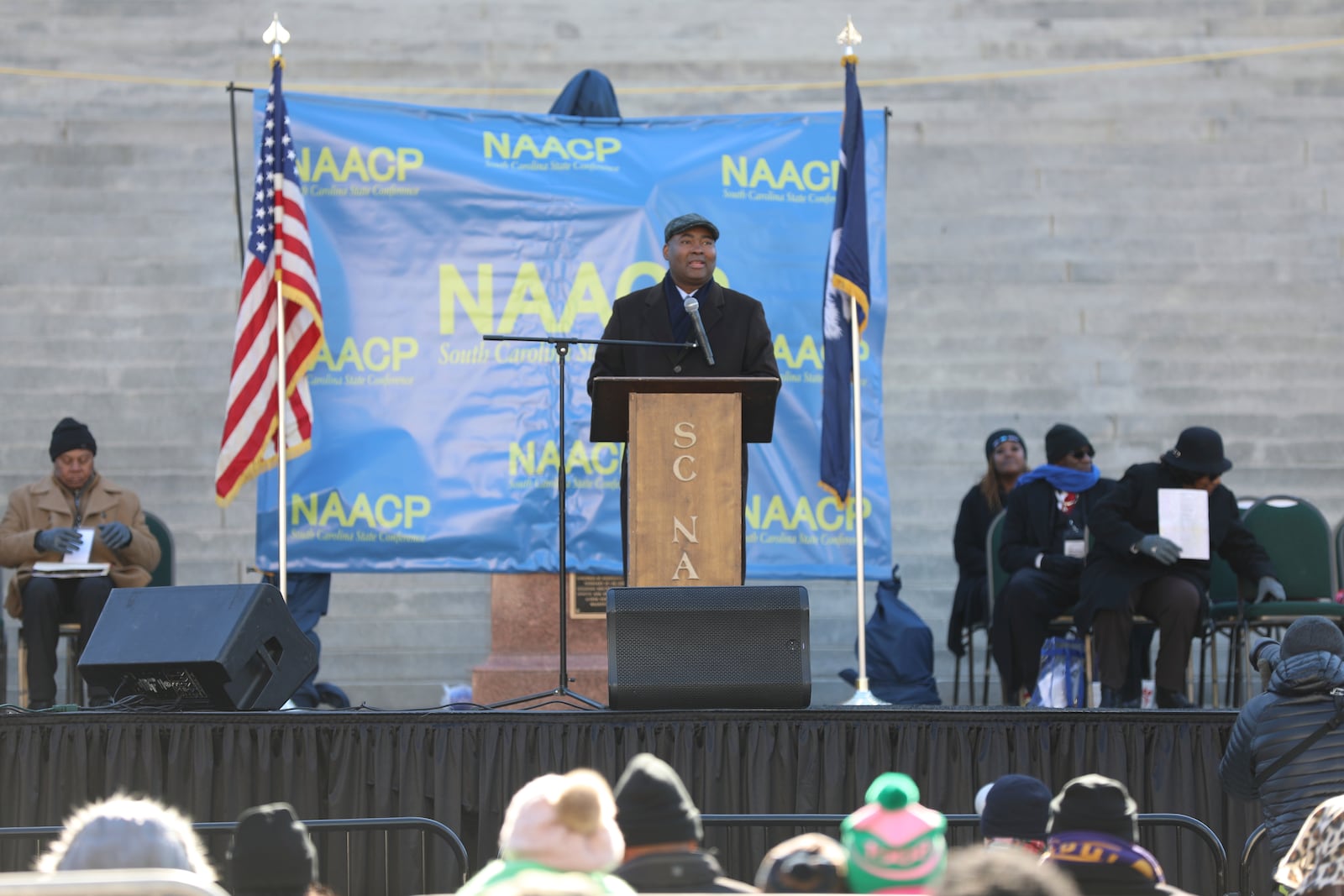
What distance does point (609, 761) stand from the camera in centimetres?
538

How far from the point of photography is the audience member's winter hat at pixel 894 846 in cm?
280

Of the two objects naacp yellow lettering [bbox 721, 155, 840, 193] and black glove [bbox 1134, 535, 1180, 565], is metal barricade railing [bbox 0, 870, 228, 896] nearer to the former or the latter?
black glove [bbox 1134, 535, 1180, 565]

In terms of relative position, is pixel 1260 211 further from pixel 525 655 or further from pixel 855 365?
pixel 525 655

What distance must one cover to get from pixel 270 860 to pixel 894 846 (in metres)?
1.01

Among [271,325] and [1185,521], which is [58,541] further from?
[1185,521]

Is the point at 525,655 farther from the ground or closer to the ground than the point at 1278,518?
closer to the ground

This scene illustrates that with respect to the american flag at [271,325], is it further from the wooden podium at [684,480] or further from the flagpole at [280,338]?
the wooden podium at [684,480]

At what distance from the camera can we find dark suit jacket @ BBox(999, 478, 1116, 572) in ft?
25.4

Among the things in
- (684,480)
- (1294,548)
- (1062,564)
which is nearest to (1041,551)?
(1062,564)

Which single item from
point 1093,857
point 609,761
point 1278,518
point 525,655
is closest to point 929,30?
point 1278,518

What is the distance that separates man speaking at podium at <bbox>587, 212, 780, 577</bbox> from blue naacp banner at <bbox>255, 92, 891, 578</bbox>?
138 centimetres

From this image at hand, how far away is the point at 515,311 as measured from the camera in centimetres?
782

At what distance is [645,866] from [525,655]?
5.02m

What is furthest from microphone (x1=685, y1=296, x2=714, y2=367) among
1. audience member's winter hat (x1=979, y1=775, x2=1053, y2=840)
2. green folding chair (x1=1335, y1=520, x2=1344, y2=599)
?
green folding chair (x1=1335, y1=520, x2=1344, y2=599)
